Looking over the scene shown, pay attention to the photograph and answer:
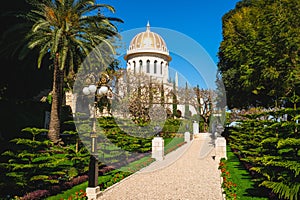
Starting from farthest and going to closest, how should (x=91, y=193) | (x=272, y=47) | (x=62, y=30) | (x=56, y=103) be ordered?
(x=56, y=103)
(x=62, y=30)
(x=272, y=47)
(x=91, y=193)

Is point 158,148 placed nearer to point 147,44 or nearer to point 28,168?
point 28,168

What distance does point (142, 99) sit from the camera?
29969 mm

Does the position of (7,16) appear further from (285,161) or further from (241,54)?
(285,161)

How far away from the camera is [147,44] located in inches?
1307

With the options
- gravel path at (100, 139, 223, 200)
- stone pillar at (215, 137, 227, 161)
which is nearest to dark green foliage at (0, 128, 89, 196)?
gravel path at (100, 139, 223, 200)

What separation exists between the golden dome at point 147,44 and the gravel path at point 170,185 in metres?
18.6

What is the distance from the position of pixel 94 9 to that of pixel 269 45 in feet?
29.6

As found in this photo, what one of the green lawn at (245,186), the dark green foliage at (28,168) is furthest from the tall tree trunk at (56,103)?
the green lawn at (245,186)

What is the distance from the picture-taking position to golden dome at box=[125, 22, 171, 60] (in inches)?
1215

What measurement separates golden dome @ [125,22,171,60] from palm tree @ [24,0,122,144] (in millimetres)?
14440

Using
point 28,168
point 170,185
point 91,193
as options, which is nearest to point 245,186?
point 170,185

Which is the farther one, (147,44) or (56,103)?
(147,44)

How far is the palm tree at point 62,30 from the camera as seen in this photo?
13.7 meters

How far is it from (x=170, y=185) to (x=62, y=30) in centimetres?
926
